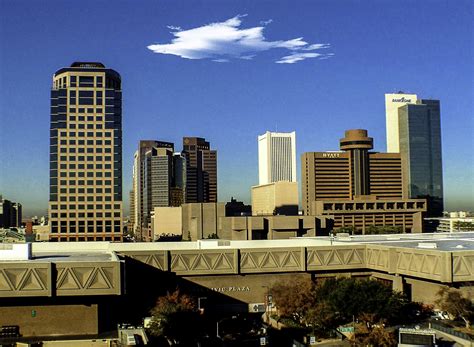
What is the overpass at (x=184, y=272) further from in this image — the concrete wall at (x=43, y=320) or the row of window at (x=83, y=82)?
the row of window at (x=83, y=82)

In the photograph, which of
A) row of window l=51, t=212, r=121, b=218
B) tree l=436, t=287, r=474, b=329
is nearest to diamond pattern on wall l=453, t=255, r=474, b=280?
tree l=436, t=287, r=474, b=329

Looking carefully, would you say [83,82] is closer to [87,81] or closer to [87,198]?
[87,81]

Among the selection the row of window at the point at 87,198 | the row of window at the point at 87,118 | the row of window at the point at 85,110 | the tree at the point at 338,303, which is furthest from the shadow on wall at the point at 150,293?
the row of window at the point at 85,110

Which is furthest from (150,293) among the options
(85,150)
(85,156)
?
(85,150)

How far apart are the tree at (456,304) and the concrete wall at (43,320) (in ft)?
126

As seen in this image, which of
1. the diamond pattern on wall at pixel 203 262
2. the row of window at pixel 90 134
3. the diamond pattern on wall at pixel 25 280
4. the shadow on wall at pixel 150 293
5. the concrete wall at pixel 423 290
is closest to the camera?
the diamond pattern on wall at pixel 25 280

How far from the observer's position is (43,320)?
60375mm

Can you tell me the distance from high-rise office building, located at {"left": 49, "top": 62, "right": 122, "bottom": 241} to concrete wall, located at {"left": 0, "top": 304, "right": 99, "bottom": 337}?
12602 centimetres

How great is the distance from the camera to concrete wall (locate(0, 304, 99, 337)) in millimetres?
60312

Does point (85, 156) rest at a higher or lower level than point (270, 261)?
higher

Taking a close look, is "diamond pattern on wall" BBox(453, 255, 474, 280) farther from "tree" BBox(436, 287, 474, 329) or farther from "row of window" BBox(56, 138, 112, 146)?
"row of window" BBox(56, 138, 112, 146)

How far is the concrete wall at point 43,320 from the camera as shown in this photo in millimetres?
60312

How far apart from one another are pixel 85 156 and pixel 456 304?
466ft

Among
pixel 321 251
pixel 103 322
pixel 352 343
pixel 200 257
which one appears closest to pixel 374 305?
pixel 352 343
